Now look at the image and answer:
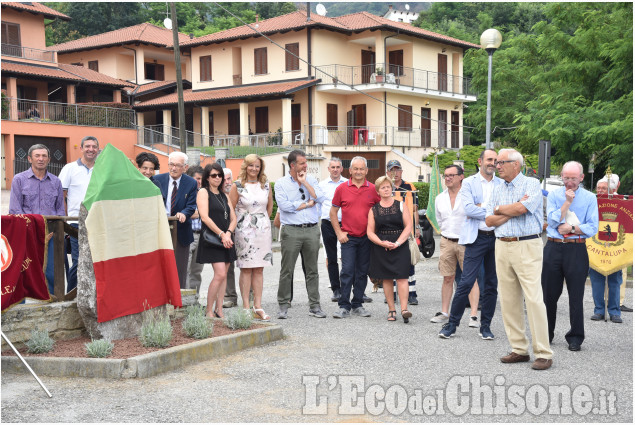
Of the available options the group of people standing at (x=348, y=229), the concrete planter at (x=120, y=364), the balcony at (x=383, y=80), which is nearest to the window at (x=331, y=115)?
the balcony at (x=383, y=80)

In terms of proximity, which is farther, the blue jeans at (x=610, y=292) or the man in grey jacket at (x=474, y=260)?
the blue jeans at (x=610, y=292)

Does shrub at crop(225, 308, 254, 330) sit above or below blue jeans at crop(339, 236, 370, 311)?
below

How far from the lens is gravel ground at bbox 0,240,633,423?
532cm

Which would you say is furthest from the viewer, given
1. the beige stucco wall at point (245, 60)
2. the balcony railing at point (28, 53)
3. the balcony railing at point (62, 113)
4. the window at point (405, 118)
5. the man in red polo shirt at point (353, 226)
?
the window at point (405, 118)

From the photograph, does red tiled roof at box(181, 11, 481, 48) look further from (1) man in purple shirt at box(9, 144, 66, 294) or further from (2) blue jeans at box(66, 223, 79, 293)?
(2) blue jeans at box(66, 223, 79, 293)

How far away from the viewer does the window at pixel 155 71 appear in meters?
55.0

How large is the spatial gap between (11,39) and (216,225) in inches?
1513

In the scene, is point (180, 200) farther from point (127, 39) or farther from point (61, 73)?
point (127, 39)

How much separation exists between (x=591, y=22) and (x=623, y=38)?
2.27 meters

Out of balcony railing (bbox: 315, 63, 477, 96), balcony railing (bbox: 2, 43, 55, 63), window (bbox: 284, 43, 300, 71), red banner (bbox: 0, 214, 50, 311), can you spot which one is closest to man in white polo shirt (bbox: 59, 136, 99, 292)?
red banner (bbox: 0, 214, 50, 311)

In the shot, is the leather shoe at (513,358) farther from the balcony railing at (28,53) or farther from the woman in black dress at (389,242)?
the balcony railing at (28,53)

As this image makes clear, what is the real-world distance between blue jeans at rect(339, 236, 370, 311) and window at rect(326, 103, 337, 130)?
3608 cm

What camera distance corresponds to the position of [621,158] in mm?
19781

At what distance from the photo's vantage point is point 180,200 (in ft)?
30.7
